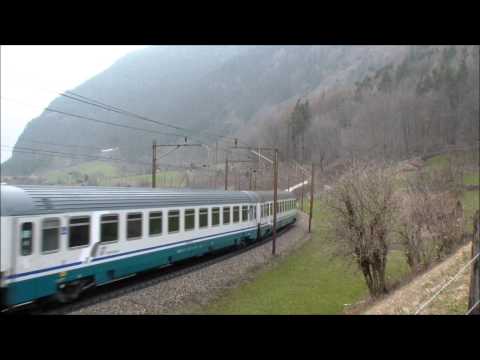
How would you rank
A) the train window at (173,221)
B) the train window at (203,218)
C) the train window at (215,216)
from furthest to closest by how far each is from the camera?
the train window at (215,216) → the train window at (203,218) → the train window at (173,221)

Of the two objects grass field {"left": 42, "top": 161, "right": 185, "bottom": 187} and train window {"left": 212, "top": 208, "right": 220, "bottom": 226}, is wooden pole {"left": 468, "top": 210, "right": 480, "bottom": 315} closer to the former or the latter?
train window {"left": 212, "top": 208, "right": 220, "bottom": 226}

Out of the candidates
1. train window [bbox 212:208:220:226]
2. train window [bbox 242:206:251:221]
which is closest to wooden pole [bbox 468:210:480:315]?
train window [bbox 212:208:220:226]

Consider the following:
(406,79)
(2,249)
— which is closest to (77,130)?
(406,79)

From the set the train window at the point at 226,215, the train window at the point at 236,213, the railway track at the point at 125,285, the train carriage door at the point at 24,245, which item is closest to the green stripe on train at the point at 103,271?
the train carriage door at the point at 24,245

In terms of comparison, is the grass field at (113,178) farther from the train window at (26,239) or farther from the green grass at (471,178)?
the train window at (26,239)

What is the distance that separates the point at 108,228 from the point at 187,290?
4.13 meters

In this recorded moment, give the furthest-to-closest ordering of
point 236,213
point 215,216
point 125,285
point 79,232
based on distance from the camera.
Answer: point 236,213, point 215,216, point 125,285, point 79,232

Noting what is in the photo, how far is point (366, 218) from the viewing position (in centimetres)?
1633

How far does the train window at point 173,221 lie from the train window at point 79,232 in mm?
4463

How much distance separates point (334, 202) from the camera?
56.1 ft

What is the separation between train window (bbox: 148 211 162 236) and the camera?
14.1m

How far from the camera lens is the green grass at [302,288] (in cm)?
1520

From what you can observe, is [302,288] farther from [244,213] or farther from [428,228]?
[428,228]

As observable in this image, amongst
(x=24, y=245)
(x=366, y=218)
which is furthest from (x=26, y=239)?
(x=366, y=218)
